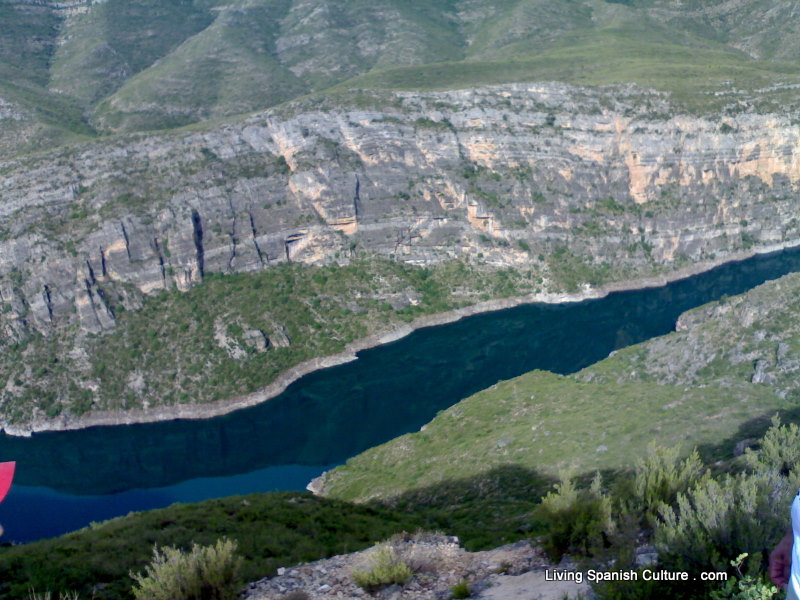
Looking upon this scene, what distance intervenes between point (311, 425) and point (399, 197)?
123 feet

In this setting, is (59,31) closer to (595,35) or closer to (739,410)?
(595,35)

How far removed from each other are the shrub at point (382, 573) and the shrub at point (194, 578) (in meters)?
3.20

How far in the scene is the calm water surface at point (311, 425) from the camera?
6125cm

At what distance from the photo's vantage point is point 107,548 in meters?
21.1

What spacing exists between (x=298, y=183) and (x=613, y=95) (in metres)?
48.9

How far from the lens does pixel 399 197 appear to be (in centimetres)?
9431

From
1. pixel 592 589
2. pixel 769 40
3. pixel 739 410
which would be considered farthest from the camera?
pixel 769 40

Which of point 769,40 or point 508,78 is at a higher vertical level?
point 769,40

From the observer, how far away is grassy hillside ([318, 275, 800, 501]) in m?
35.3

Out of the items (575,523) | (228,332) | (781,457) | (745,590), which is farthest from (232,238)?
(745,590)

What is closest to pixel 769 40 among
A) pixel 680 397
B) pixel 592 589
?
pixel 680 397

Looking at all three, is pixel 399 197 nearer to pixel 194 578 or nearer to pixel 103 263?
pixel 103 263

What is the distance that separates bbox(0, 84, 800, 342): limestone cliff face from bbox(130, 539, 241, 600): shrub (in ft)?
215

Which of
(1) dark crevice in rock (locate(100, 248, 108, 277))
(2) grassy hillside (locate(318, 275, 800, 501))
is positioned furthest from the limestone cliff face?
(2) grassy hillside (locate(318, 275, 800, 501))
